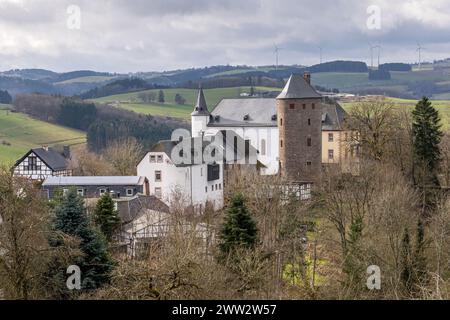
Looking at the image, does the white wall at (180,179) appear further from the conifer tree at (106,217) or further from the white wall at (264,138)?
the conifer tree at (106,217)

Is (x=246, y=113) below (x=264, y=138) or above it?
above

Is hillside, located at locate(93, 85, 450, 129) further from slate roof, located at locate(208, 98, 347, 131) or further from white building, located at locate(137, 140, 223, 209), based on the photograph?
white building, located at locate(137, 140, 223, 209)

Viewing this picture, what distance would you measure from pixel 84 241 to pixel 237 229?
22.9 ft

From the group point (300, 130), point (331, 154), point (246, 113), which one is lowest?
Result: point (331, 154)

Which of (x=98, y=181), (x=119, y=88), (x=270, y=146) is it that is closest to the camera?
(x=98, y=181)

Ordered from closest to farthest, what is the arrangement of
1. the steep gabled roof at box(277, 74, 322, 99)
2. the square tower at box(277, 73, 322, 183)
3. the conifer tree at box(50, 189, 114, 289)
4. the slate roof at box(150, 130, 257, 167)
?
the conifer tree at box(50, 189, 114, 289), the slate roof at box(150, 130, 257, 167), the steep gabled roof at box(277, 74, 322, 99), the square tower at box(277, 73, 322, 183)

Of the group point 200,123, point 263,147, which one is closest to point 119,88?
point 200,123

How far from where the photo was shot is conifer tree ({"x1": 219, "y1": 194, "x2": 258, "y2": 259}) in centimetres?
3294

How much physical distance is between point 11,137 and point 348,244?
264ft

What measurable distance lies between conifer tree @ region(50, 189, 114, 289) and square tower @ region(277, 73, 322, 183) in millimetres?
31658

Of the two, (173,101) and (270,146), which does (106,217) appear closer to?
(270,146)

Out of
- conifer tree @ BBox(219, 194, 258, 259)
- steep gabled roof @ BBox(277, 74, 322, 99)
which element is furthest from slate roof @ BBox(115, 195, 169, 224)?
steep gabled roof @ BBox(277, 74, 322, 99)

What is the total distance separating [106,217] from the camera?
4041 centimetres
